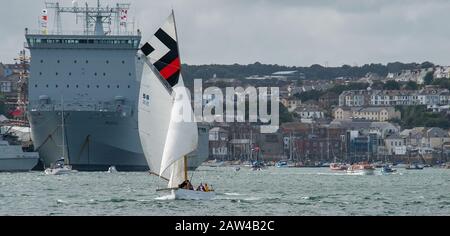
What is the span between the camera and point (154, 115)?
48.4 meters

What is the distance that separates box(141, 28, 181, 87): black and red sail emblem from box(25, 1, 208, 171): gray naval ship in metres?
38.3

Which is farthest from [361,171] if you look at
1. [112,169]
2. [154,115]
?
[154,115]

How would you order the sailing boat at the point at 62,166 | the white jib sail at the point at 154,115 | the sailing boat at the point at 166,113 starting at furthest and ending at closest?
the sailing boat at the point at 62,166 < the white jib sail at the point at 154,115 < the sailing boat at the point at 166,113

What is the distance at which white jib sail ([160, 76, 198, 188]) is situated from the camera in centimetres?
4559

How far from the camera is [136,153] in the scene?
87.6 metres

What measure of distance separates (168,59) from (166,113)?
182 centimetres

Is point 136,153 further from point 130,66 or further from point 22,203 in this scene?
point 22,203

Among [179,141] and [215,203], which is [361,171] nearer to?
[179,141]

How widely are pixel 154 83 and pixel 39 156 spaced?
45797 mm

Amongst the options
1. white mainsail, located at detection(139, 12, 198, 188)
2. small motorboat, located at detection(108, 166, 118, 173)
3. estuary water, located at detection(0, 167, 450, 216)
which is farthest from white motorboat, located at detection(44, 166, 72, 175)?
white mainsail, located at detection(139, 12, 198, 188)

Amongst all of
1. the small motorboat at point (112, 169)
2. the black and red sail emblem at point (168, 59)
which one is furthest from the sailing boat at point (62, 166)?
the black and red sail emblem at point (168, 59)

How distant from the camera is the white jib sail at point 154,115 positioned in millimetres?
47688

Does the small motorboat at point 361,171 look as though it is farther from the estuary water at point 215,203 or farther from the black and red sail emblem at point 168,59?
the black and red sail emblem at point 168,59
